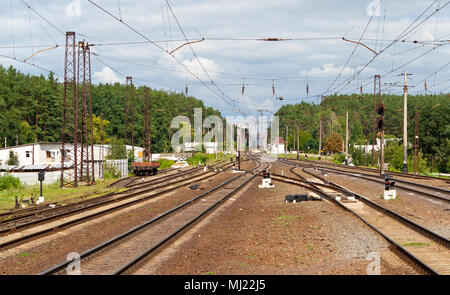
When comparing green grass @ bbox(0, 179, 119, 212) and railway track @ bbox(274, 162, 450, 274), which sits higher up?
railway track @ bbox(274, 162, 450, 274)

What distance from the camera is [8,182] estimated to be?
35844 mm

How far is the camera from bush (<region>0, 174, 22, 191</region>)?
3544 centimetres

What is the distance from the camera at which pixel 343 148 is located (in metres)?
124

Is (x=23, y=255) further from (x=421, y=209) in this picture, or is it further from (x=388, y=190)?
(x=388, y=190)

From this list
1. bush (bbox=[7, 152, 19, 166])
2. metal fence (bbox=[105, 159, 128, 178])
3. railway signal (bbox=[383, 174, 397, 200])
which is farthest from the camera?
bush (bbox=[7, 152, 19, 166])

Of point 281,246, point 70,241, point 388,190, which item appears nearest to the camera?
point 281,246

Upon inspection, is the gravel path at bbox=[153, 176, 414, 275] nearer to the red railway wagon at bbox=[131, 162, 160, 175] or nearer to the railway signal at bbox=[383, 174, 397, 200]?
the railway signal at bbox=[383, 174, 397, 200]

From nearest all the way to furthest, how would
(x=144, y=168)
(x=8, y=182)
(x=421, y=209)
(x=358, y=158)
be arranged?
(x=421, y=209)
(x=8, y=182)
(x=144, y=168)
(x=358, y=158)

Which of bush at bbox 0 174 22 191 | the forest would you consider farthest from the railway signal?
the forest

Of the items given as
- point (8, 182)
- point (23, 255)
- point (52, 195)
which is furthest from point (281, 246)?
point (8, 182)

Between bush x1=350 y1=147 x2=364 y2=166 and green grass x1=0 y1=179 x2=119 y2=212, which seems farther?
bush x1=350 y1=147 x2=364 y2=166

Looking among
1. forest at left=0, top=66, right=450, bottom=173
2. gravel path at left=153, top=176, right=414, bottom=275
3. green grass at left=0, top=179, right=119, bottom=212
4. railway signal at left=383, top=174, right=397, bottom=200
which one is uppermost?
forest at left=0, top=66, right=450, bottom=173

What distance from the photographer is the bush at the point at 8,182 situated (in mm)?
35438
